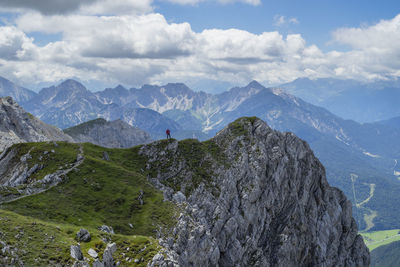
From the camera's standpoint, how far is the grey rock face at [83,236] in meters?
60.3

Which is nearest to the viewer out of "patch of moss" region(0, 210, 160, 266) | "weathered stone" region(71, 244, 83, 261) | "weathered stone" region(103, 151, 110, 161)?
"patch of moss" region(0, 210, 160, 266)

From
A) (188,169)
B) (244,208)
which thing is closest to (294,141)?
(244,208)

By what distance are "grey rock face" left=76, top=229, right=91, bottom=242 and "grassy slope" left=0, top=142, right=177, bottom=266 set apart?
1239mm

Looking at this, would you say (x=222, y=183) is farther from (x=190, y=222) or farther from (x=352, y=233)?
(x=352, y=233)

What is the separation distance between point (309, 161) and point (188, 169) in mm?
62081

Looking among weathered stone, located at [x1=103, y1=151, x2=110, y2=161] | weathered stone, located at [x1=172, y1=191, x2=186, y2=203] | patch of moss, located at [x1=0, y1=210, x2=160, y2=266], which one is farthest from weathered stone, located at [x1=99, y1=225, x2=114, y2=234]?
weathered stone, located at [x1=103, y1=151, x2=110, y2=161]

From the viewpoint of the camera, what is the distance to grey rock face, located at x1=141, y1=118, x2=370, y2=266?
112 metres

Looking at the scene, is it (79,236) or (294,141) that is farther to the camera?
(294,141)

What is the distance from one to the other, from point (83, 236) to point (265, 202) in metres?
84.1

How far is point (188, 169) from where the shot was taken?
12344 cm

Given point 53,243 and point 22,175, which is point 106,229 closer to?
point 53,243

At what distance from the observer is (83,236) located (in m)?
60.9

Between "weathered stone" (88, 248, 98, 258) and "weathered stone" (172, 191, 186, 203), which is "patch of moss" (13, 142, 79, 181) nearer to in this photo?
"weathered stone" (172, 191, 186, 203)

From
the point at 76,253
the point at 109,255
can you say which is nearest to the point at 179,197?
the point at 109,255
